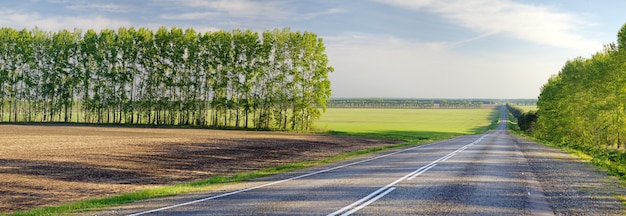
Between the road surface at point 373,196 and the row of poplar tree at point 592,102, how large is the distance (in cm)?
2807

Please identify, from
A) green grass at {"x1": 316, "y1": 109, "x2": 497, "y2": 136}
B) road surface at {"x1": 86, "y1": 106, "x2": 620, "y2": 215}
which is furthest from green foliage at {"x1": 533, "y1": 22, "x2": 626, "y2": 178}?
green grass at {"x1": 316, "y1": 109, "x2": 497, "y2": 136}

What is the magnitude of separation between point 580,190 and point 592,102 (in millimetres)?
38673

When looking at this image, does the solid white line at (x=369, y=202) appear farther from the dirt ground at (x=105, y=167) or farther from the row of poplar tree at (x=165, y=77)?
the row of poplar tree at (x=165, y=77)

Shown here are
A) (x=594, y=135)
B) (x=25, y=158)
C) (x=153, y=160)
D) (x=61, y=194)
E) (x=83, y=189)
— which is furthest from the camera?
(x=594, y=135)

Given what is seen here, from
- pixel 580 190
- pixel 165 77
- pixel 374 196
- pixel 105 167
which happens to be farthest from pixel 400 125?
pixel 374 196

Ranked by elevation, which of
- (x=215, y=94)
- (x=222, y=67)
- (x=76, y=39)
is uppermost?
(x=76, y=39)

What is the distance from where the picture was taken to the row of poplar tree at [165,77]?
72938 millimetres

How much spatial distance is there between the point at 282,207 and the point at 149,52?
75.5 m

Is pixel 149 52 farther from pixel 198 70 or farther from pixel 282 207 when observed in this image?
pixel 282 207

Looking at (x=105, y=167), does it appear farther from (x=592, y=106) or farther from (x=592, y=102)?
(x=592, y=102)

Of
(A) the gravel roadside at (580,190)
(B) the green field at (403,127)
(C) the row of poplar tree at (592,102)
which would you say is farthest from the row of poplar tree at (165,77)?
(A) the gravel roadside at (580,190)

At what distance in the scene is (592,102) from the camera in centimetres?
4709

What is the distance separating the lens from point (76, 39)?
272ft

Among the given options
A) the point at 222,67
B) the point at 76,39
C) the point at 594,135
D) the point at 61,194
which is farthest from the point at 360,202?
the point at 76,39
